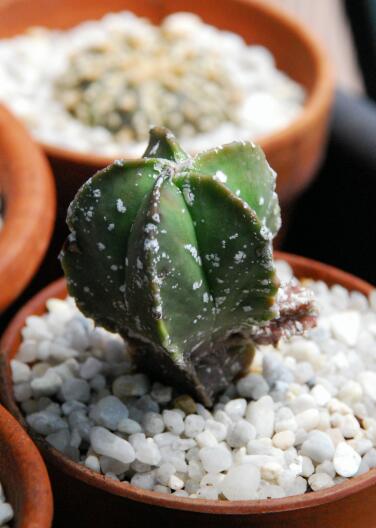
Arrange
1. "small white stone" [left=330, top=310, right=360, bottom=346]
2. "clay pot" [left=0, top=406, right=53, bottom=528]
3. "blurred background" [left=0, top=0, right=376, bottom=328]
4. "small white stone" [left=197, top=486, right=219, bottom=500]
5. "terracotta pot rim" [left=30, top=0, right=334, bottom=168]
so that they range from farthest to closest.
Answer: "blurred background" [left=0, top=0, right=376, bottom=328], "terracotta pot rim" [left=30, top=0, right=334, bottom=168], "small white stone" [left=330, top=310, right=360, bottom=346], "small white stone" [left=197, top=486, right=219, bottom=500], "clay pot" [left=0, top=406, right=53, bottom=528]

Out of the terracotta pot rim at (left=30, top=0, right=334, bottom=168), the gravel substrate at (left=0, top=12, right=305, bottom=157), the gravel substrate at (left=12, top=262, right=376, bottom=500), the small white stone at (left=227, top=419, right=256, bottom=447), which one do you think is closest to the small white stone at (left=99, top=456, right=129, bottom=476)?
the gravel substrate at (left=12, top=262, right=376, bottom=500)

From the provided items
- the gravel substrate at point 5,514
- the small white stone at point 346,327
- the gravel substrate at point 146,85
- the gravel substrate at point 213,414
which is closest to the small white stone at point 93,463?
the gravel substrate at point 213,414

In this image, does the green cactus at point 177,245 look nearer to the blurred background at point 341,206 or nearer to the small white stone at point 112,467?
the small white stone at point 112,467

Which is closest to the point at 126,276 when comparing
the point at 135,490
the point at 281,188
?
the point at 135,490

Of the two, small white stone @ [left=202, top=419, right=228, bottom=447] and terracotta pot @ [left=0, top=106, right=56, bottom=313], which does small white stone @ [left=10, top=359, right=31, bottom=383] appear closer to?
terracotta pot @ [left=0, top=106, right=56, bottom=313]

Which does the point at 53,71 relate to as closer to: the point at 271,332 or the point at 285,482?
the point at 271,332

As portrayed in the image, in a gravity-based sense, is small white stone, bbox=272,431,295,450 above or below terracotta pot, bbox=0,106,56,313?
below

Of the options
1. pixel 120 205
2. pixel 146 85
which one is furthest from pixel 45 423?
pixel 146 85
